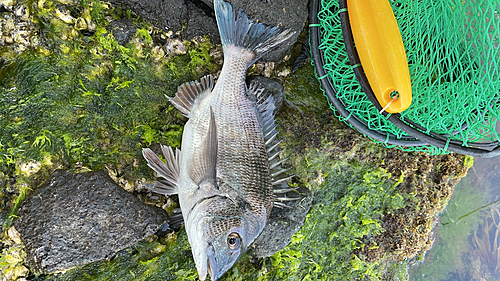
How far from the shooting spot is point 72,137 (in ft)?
8.67

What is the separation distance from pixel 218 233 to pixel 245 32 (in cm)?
184

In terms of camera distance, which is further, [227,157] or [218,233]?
[227,157]

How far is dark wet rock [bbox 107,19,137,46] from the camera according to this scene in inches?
110

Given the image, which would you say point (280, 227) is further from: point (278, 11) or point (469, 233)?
A: point (469, 233)

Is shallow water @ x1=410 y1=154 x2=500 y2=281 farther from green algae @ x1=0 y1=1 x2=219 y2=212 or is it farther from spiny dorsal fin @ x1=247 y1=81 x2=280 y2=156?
green algae @ x1=0 y1=1 x2=219 y2=212

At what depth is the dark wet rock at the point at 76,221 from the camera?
7.84ft

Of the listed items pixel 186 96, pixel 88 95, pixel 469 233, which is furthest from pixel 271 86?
pixel 469 233

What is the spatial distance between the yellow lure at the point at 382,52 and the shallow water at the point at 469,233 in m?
2.85

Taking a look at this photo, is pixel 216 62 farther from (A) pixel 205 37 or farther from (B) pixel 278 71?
(B) pixel 278 71

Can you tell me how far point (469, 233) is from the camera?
4.18 metres

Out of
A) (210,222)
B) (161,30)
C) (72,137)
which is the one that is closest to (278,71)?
(161,30)

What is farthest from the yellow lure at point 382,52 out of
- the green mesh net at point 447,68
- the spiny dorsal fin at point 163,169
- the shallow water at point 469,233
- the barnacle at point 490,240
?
the barnacle at point 490,240

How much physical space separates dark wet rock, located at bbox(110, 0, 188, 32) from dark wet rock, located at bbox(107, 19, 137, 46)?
0.16 metres

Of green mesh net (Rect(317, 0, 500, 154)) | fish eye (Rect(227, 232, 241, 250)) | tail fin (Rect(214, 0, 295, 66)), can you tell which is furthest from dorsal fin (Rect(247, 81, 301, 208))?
green mesh net (Rect(317, 0, 500, 154))
